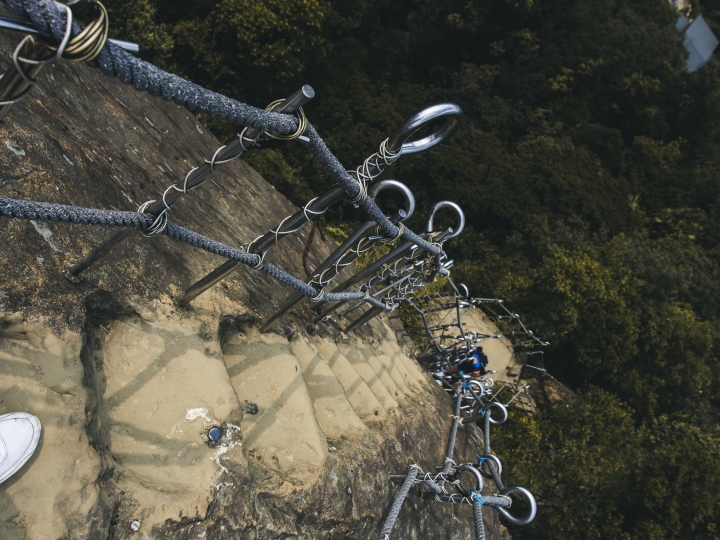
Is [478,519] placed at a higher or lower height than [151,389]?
lower

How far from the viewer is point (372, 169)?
3.07 meters

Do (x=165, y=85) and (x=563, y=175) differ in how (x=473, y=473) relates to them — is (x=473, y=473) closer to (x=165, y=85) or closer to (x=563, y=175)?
(x=165, y=85)

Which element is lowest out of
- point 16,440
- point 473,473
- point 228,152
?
point 473,473

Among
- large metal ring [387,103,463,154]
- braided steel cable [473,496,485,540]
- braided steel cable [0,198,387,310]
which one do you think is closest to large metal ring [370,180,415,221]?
large metal ring [387,103,463,154]

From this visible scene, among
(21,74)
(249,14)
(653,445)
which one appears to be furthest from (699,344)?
(21,74)

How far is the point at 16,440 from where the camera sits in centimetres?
218

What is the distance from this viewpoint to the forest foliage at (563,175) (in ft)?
34.6

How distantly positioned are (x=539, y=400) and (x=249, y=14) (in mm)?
11647

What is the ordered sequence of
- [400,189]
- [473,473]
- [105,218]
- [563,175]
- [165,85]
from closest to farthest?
[165,85] → [105,218] → [400,189] → [473,473] → [563,175]

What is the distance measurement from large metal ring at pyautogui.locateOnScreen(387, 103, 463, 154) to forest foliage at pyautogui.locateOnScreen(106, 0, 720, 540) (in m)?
7.87

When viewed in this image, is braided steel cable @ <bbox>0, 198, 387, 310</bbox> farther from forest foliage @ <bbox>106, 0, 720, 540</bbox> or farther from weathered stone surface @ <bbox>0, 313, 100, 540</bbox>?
forest foliage @ <bbox>106, 0, 720, 540</bbox>

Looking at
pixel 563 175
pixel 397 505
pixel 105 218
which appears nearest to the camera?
pixel 105 218

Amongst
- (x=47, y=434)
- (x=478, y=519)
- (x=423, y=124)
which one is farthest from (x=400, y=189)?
(x=47, y=434)

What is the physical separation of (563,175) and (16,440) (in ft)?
53.2
